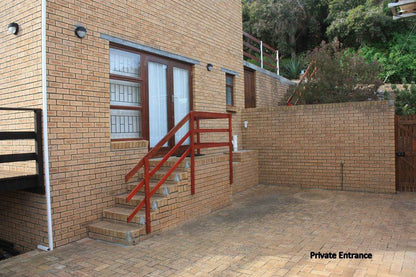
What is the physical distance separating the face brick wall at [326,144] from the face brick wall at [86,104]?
4113 millimetres

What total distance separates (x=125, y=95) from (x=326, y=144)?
5.45m

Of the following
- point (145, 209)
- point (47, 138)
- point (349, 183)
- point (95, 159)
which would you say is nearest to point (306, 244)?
point (145, 209)

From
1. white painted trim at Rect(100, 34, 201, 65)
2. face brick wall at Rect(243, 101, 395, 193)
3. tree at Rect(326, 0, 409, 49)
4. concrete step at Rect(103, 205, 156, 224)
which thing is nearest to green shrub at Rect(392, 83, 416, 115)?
face brick wall at Rect(243, 101, 395, 193)

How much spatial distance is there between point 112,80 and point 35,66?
1.38 meters

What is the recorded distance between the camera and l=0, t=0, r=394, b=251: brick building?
4672 mm

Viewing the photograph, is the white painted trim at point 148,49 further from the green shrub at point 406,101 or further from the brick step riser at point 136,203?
the green shrub at point 406,101

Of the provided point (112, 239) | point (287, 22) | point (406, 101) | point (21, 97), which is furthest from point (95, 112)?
point (287, 22)

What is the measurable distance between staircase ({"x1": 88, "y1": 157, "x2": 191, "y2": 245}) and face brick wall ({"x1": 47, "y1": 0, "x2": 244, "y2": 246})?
19 cm

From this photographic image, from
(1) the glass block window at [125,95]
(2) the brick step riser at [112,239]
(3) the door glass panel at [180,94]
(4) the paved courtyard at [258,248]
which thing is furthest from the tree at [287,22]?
(2) the brick step riser at [112,239]

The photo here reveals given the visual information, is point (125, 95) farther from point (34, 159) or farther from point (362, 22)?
point (362, 22)

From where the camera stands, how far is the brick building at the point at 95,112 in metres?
4.67

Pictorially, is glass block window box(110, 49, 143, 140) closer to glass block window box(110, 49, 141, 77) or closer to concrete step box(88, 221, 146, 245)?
glass block window box(110, 49, 141, 77)

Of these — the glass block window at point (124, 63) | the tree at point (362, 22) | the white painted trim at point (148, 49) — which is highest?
the tree at point (362, 22)

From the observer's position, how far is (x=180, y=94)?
7.51m
